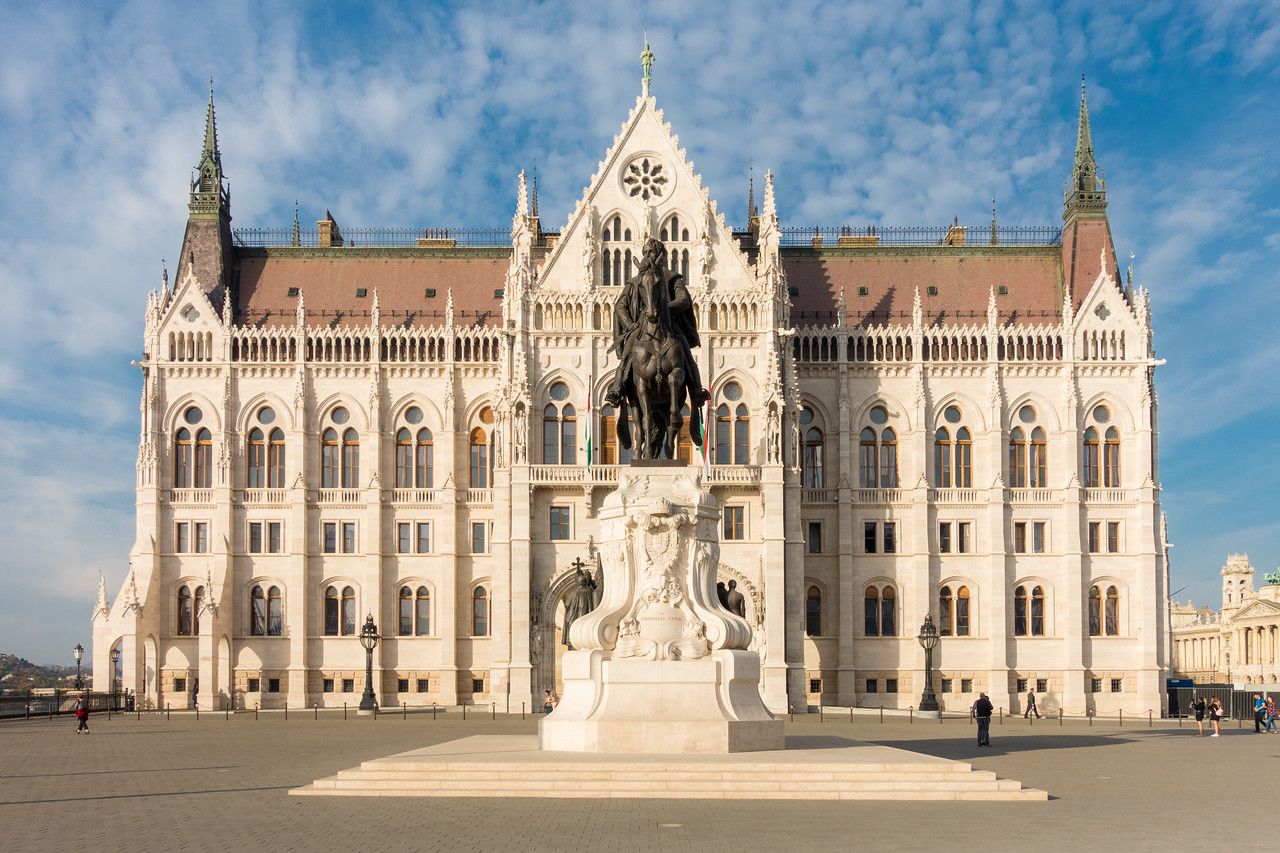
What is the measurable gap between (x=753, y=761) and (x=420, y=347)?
163ft

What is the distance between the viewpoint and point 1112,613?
7050 cm

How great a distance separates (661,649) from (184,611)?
49.1 m

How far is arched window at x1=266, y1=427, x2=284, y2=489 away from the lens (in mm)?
71562

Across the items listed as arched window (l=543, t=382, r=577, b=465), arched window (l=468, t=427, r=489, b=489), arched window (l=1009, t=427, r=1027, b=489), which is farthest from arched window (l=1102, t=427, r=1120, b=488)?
arched window (l=468, t=427, r=489, b=489)

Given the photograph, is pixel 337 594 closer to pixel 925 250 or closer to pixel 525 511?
pixel 525 511

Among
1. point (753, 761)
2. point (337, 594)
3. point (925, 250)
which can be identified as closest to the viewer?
point (753, 761)

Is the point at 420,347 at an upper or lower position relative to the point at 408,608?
upper

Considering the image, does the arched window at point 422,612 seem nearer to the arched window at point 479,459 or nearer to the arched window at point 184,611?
the arched window at point 479,459

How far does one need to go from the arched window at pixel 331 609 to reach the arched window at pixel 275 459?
19.6 ft

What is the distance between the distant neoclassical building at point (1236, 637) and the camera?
5659 inches

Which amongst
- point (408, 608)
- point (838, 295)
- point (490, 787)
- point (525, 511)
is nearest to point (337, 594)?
point (408, 608)

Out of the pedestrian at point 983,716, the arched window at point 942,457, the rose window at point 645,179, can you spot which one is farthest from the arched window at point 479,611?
the pedestrian at point 983,716

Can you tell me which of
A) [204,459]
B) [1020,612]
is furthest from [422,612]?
[1020,612]

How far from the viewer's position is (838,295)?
245 ft
